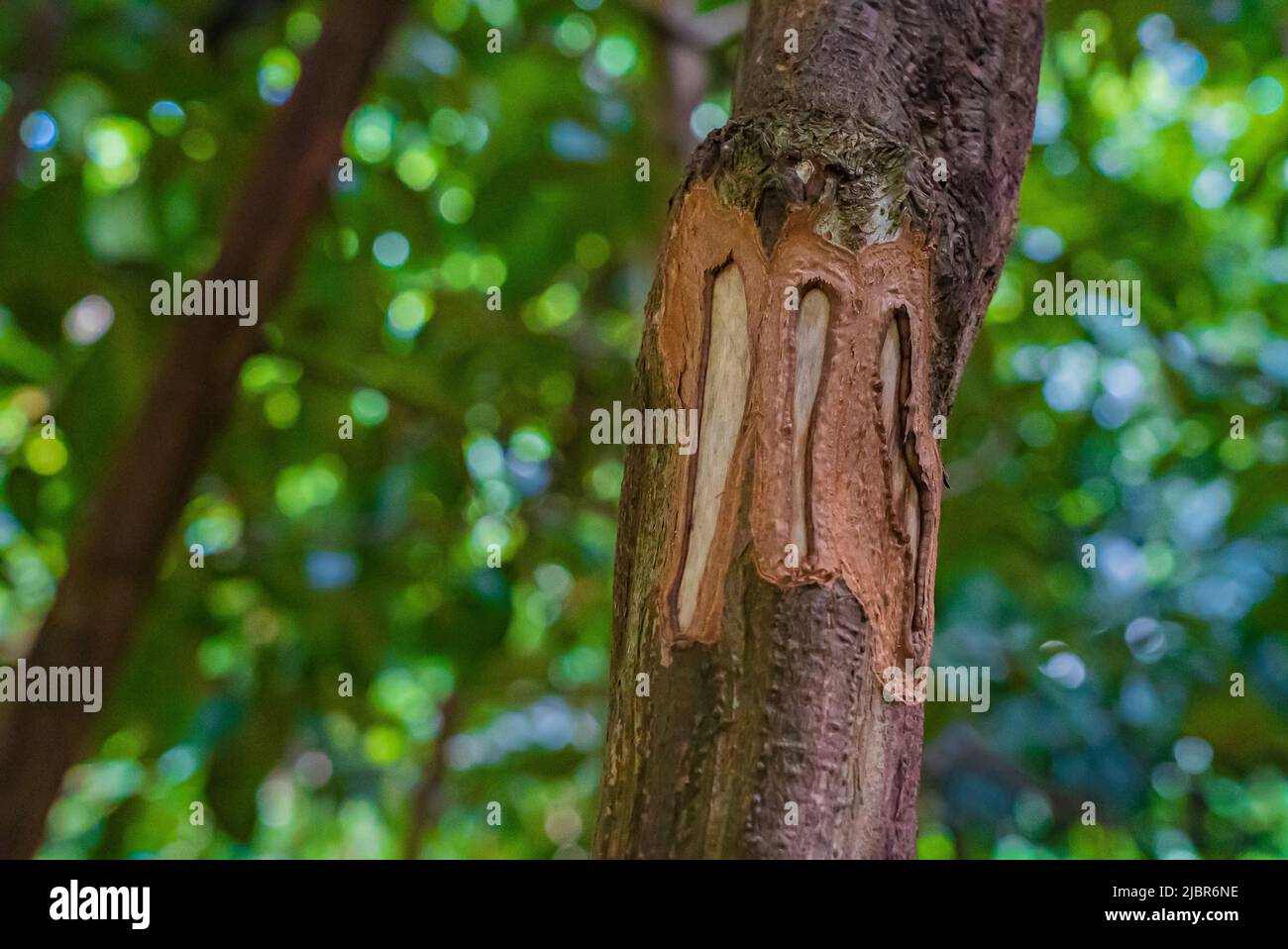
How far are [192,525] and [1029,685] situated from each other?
1.88 m

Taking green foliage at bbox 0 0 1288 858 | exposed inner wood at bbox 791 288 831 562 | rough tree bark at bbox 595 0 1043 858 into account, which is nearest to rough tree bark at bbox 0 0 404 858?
green foliage at bbox 0 0 1288 858

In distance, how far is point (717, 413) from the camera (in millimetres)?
970

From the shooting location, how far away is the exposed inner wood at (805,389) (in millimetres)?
924

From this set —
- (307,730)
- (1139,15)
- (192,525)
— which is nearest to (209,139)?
(192,525)

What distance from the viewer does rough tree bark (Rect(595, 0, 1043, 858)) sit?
87 centimetres

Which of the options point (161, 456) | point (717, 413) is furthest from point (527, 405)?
point (717, 413)

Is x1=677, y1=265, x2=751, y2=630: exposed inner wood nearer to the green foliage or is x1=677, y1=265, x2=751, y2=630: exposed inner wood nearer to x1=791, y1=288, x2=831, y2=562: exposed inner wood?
x1=791, y1=288, x2=831, y2=562: exposed inner wood

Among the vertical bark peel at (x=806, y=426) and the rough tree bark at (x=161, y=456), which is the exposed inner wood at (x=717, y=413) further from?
the rough tree bark at (x=161, y=456)

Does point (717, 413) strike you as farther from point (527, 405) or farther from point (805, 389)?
point (527, 405)

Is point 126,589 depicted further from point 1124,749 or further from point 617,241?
point 1124,749

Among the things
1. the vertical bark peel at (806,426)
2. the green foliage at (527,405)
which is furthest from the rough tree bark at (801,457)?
the green foliage at (527,405)

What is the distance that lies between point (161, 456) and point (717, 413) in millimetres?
1576

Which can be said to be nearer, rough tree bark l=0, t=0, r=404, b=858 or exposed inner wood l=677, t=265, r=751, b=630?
exposed inner wood l=677, t=265, r=751, b=630

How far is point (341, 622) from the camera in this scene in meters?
2.49
